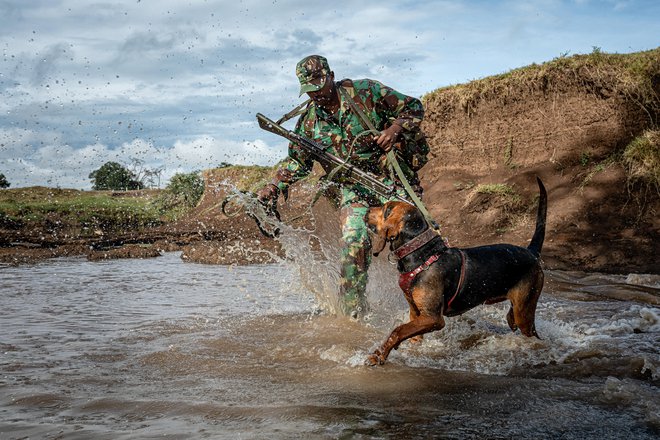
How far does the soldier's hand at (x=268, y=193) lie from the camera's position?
583cm

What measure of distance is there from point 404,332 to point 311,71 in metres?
2.51

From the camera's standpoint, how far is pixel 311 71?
Result: 17.2ft

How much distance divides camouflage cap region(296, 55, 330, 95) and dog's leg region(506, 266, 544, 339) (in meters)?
2.44

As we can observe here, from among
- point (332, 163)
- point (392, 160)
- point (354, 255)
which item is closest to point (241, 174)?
point (332, 163)

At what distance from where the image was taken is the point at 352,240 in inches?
210

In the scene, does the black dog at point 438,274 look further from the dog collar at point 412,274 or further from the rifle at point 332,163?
the rifle at point 332,163

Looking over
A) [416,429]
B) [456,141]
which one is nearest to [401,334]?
[416,429]

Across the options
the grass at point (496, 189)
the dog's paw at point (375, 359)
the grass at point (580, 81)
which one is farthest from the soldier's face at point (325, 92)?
the grass at point (580, 81)

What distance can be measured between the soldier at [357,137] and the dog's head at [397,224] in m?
0.79

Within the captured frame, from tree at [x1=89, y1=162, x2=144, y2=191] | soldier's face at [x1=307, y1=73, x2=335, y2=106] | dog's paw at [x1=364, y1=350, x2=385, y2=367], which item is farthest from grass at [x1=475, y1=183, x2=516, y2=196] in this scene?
tree at [x1=89, y1=162, x2=144, y2=191]

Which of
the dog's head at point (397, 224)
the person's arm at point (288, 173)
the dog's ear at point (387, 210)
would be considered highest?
the person's arm at point (288, 173)

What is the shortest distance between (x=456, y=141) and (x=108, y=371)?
12.1 metres

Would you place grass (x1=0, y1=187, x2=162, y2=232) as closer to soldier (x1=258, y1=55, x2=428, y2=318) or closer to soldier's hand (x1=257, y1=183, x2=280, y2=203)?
soldier's hand (x1=257, y1=183, x2=280, y2=203)

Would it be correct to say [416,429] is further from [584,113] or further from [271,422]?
[584,113]
